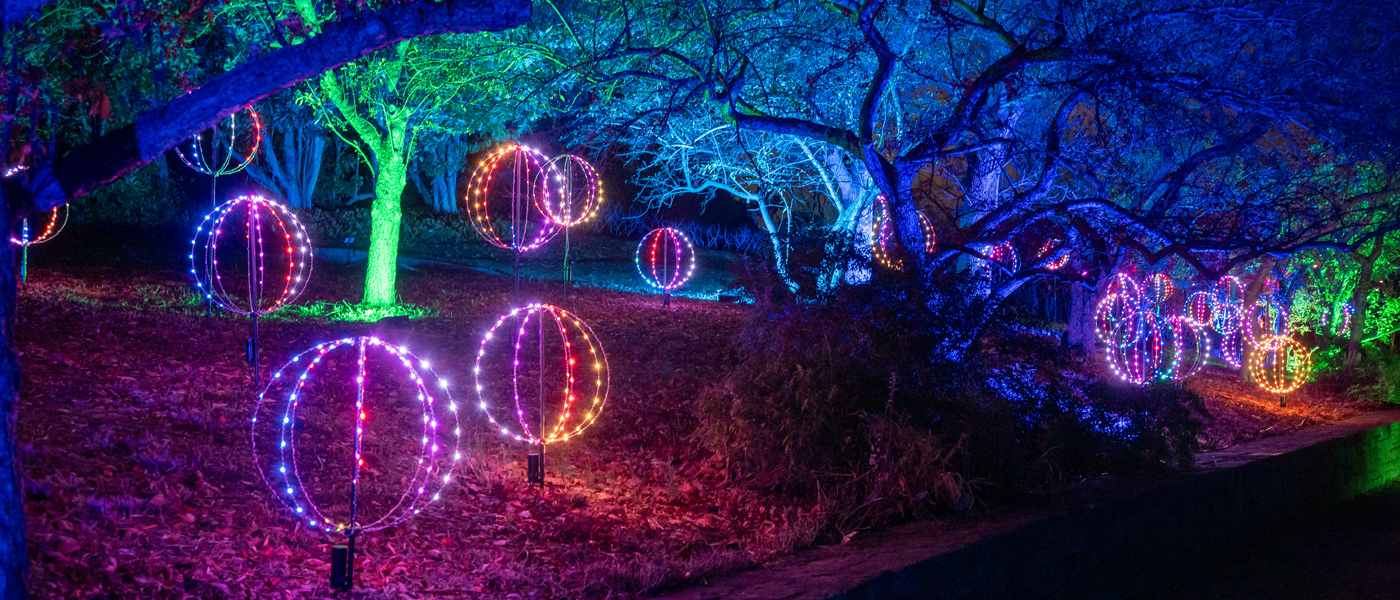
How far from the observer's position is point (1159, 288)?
55.9 feet

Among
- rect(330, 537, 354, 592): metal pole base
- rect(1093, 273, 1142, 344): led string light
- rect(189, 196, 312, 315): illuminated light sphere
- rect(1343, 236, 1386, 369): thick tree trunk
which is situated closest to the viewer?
rect(330, 537, 354, 592): metal pole base

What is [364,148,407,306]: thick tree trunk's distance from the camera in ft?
44.6

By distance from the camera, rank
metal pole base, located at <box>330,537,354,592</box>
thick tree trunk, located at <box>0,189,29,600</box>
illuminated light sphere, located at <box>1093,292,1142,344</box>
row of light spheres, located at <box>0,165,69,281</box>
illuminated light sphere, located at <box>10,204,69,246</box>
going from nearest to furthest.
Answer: thick tree trunk, located at <box>0,189,29,600</box> → row of light spheres, located at <box>0,165,69,281</box> → illuminated light sphere, located at <box>10,204,69,246</box> → metal pole base, located at <box>330,537,354,592</box> → illuminated light sphere, located at <box>1093,292,1142,344</box>

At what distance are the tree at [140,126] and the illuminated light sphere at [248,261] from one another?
169 inches

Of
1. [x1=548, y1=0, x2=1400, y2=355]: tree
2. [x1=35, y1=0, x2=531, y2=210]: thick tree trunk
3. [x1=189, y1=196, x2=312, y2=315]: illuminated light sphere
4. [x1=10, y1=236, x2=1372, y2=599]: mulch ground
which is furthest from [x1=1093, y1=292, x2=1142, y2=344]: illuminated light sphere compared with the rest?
[x1=35, y1=0, x2=531, y2=210]: thick tree trunk

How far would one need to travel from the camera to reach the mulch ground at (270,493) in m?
5.11

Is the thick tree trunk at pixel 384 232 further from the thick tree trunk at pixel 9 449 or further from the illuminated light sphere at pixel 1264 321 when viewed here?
the illuminated light sphere at pixel 1264 321

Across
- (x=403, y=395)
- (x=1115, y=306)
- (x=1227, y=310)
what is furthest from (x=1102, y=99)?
(x=1115, y=306)

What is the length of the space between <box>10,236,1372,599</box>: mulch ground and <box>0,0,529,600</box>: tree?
0.78 meters

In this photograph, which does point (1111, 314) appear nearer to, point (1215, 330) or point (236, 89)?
point (1215, 330)

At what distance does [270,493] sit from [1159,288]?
50.0 feet

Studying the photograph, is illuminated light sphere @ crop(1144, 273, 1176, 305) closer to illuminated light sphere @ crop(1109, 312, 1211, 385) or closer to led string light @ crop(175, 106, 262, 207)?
illuminated light sphere @ crop(1109, 312, 1211, 385)

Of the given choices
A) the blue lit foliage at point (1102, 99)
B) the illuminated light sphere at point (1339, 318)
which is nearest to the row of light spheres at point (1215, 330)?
the illuminated light sphere at point (1339, 318)

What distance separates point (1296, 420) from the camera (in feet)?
47.8
